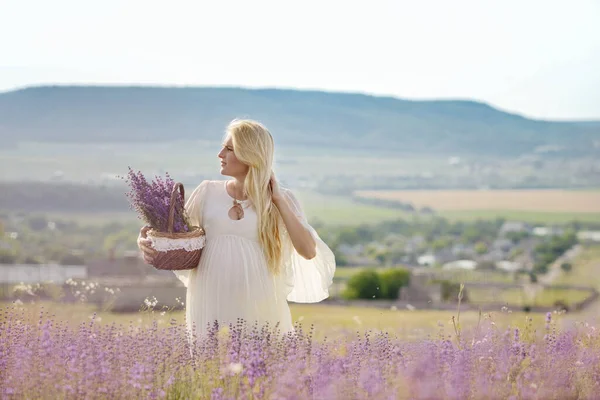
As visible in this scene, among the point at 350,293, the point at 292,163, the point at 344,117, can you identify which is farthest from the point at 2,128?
the point at 350,293

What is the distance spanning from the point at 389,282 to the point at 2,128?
187 ft

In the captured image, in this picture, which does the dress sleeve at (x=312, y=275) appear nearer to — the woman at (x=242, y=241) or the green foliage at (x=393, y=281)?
the woman at (x=242, y=241)

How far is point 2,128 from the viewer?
99812 mm

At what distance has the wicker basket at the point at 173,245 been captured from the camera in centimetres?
395

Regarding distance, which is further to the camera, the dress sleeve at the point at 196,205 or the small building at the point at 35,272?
the small building at the point at 35,272

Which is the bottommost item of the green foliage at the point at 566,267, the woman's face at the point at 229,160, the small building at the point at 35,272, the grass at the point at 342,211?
the small building at the point at 35,272

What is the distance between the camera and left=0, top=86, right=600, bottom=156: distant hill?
101250 millimetres

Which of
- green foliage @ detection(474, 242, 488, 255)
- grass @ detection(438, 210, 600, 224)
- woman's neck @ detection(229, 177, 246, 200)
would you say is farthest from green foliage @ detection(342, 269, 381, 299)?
woman's neck @ detection(229, 177, 246, 200)

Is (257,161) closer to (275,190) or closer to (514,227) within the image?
(275,190)

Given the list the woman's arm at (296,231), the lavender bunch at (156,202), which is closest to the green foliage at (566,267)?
the woman's arm at (296,231)

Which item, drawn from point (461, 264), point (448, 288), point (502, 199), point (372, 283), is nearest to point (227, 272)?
point (448, 288)

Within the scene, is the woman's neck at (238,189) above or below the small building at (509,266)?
above

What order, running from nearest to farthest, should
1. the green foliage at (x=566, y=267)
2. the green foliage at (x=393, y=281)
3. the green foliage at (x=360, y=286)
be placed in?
the green foliage at (x=360, y=286), the green foliage at (x=393, y=281), the green foliage at (x=566, y=267)

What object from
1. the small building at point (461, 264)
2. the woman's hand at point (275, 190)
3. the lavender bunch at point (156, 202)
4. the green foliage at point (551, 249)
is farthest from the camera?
the green foliage at point (551, 249)
